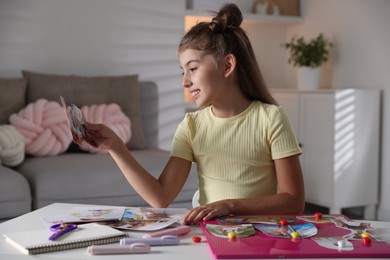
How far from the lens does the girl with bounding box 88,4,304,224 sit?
148cm

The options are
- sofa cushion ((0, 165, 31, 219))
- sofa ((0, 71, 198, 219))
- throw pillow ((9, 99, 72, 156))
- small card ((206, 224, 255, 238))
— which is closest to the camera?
small card ((206, 224, 255, 238))

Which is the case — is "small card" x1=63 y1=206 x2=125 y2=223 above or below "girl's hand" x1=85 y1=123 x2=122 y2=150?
below

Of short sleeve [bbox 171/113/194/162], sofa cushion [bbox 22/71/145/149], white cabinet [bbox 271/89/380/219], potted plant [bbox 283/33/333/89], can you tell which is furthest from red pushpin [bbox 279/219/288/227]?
potted plant [bbox 283/33/333/89]

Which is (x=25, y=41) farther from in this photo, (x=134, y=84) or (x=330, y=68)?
(x=330, y=68)

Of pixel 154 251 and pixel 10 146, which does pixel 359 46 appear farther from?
pixel 154 251

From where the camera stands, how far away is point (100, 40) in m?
3.58

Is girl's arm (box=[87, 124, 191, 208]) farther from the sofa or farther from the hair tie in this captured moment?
the sofa

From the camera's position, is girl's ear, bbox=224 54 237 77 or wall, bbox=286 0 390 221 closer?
girl's ear, bbox=224 54 237 77

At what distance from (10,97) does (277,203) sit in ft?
6.55

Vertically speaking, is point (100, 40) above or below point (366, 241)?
above

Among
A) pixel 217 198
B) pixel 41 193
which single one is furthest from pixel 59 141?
pixel 217 198

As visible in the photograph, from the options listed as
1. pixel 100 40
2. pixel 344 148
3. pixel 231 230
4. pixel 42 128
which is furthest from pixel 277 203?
pixel 100 40

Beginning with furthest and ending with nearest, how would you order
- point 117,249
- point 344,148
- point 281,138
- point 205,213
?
point 344,148
point 281,138
point 205,213
point 117,249

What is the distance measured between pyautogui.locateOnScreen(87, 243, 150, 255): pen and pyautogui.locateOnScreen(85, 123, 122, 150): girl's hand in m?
0.42
